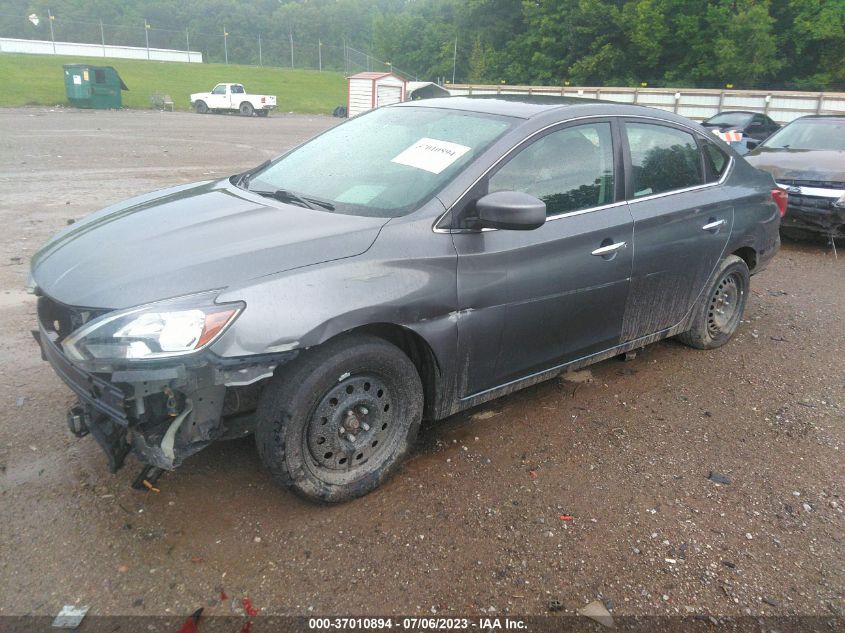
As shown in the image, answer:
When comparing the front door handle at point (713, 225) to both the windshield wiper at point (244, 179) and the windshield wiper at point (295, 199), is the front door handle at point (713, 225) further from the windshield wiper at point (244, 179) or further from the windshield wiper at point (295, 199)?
the windshield wiper at point (244, 179)

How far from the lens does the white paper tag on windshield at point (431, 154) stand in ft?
10.7

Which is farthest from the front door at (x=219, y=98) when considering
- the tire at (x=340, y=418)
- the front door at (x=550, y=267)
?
the tire at (x=340, y=418)

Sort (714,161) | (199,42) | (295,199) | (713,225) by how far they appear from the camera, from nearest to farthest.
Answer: (295,199), (713,225), (714,161), (199,42)

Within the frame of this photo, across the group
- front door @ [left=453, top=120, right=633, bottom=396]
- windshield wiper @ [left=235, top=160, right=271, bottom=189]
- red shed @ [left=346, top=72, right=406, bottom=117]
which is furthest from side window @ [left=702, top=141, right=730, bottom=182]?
red shed @ [left=346, top=72, right=406, bottom=117]

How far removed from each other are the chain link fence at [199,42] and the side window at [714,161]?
66.6m

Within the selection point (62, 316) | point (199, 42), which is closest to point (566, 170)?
point (62, 316)

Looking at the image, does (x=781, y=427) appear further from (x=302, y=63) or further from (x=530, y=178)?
(x=302, y=63)

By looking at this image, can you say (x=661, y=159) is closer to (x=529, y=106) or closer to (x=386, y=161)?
(x=529, y=106)

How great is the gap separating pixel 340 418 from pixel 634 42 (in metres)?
55.3

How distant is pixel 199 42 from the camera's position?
75.9 metres

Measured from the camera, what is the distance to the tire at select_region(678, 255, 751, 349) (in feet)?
15.2

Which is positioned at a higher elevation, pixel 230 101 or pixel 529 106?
pixel 529 106

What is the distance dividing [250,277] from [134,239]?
77cm

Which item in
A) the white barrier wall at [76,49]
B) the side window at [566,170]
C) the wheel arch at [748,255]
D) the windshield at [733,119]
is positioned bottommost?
the wheel arch at [748,255]
